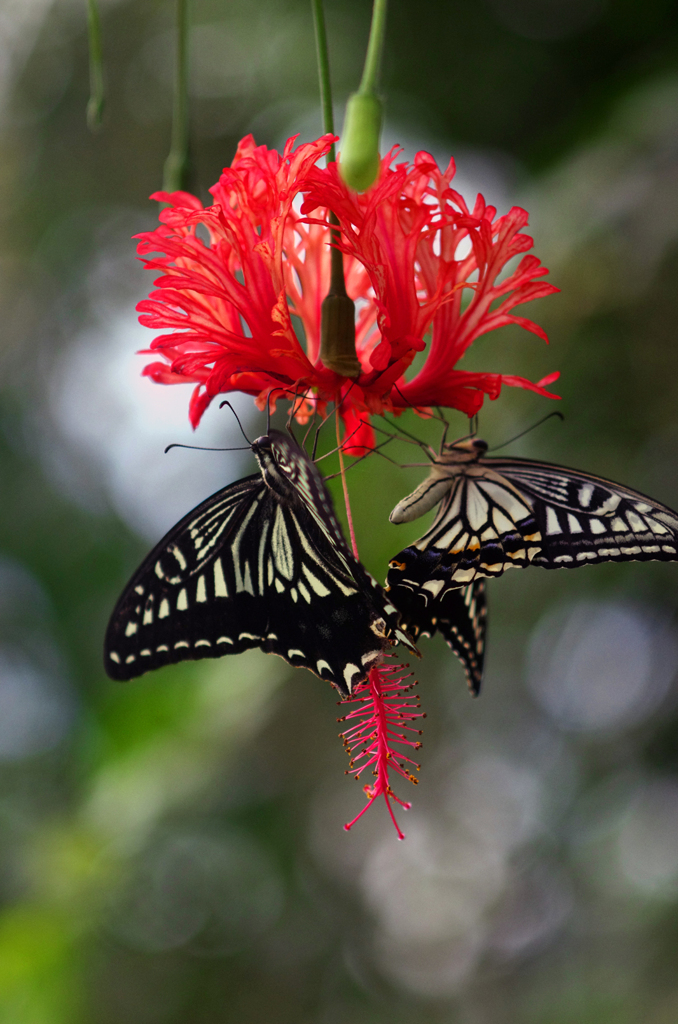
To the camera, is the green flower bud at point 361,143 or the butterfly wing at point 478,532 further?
the butterfly wing at point 478,532

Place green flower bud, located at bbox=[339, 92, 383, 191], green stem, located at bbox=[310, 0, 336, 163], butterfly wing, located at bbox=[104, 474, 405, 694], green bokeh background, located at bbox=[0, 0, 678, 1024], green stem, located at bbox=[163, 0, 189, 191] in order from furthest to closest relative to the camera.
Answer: green bokeh background, located at bbox=[0, 0, 678, 1024] < green stem, located at bbox=[163, 0, 189, 191] < butterfly wing, located at bbox=[104, 474, 405, 694] < green stem, located at bbox=[310, 0, 336, 163] < green flower bud, located at bbox=[339, 92, 383, 191]

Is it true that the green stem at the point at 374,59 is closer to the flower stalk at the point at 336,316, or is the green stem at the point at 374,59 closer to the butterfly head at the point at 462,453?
the flower stalk at the point at 336,316

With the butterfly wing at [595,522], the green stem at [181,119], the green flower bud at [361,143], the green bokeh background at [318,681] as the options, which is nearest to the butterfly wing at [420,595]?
the butterfly wing at [595,522]

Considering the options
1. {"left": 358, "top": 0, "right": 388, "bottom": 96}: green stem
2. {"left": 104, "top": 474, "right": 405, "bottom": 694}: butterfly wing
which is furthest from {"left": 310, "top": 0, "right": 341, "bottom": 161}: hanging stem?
{"left": 104, "top": 474, "right": 405, "bottom": 694}: butterfly wing

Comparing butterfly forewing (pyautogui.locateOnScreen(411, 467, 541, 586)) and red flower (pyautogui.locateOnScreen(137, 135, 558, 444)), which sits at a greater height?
red flower (pyautogui.locateOnScreen(137, 135, 558, 444))

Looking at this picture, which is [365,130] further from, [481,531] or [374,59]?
[481,531]

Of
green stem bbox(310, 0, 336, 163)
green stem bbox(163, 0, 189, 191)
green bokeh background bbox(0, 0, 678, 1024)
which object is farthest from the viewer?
green bokeh background bbox(0, 0, 678, 1024)

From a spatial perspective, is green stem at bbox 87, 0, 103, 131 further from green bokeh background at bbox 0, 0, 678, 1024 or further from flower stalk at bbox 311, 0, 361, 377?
green bokeh background at bbox 0, 0, 678, 1024
